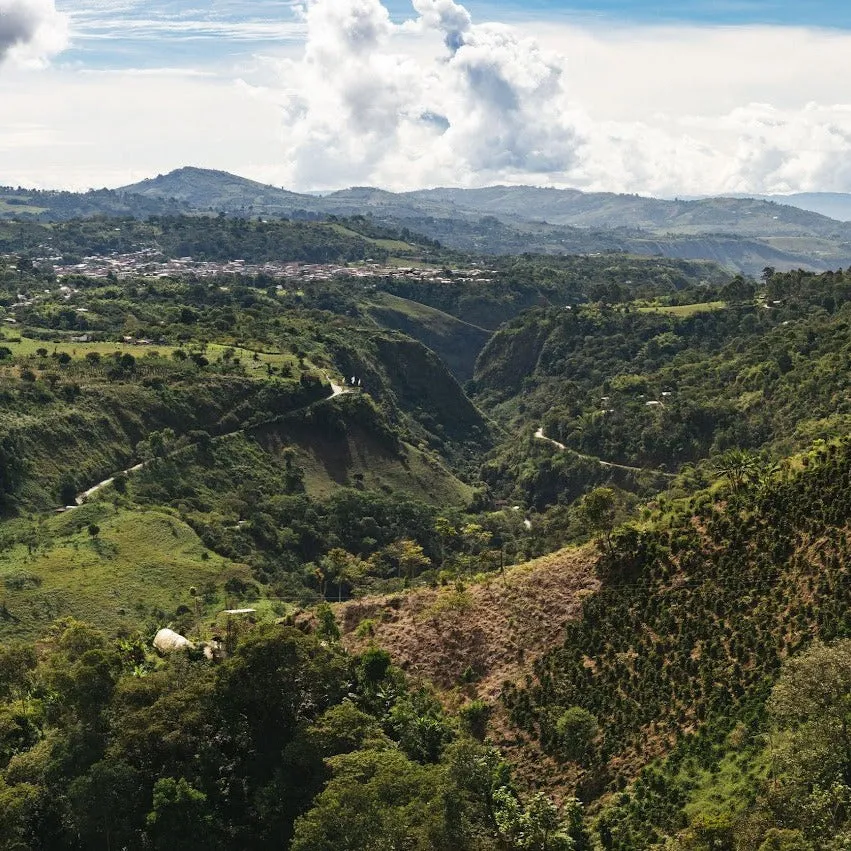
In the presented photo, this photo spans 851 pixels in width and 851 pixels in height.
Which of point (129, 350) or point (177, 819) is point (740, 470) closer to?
point (177, 819)

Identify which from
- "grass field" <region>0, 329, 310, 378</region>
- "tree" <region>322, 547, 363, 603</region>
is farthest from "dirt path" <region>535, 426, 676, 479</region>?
"tree" <region>322, 547, 363, 603</region>

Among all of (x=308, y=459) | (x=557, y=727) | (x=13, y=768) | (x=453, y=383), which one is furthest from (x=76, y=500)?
(x=453, y=383)

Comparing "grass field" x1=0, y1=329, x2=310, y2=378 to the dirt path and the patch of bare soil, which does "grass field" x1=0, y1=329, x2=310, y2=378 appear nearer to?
the dirt path

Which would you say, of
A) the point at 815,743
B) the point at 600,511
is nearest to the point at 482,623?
the point at 600,511

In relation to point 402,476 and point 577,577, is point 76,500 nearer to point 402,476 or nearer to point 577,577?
point 402,476

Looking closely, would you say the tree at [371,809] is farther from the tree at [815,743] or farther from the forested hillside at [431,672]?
the tree at [815,743]

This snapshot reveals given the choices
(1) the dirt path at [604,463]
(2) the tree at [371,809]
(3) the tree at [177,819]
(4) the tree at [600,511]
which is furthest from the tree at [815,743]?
(1) the dirt path at [604,463]
